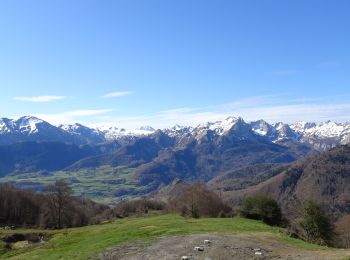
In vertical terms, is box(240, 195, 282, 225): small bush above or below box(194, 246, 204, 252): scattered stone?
below

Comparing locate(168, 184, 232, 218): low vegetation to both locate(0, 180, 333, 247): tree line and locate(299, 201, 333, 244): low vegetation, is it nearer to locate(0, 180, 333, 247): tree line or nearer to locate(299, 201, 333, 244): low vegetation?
→ locate(0, 180, 333, 247): tree line

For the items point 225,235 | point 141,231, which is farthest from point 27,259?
point 225,235

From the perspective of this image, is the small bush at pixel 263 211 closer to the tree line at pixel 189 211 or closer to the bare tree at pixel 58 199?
the tree line at pixel 189 211

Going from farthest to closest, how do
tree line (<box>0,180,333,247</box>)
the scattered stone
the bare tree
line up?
the bare tree → tree line (<box>0,180,333,247</box>) → the scattered stone

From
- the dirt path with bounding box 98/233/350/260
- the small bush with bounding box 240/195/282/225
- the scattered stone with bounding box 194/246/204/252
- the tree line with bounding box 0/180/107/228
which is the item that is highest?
the scattered stone with bounding box 194/246/204/252

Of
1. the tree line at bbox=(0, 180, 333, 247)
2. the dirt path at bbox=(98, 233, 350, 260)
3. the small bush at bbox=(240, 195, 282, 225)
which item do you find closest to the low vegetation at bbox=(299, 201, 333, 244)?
the tree line at bbox=(0, 180, 333, 247)

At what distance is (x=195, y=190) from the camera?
153 metres

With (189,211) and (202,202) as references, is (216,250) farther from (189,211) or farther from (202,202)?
(202,202)

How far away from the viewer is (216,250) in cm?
4312

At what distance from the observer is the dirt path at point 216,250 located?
133ft

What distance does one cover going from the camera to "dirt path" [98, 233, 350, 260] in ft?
133

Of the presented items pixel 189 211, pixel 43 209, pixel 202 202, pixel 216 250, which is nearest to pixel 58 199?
pixel 43 209

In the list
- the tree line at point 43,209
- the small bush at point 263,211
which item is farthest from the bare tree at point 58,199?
the small bush at point 263,211

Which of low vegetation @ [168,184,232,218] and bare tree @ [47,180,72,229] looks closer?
bare tree @ [47,180,72,229]
